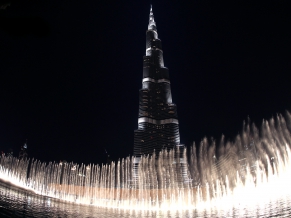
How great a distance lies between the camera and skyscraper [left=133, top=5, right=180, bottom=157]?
346 ft

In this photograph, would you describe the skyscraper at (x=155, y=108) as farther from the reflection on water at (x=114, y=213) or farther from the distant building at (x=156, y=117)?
the reflection on water at (x=114, y=213)

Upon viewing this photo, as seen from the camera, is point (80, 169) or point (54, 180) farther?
point (80, 169)

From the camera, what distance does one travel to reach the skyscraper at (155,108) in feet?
346

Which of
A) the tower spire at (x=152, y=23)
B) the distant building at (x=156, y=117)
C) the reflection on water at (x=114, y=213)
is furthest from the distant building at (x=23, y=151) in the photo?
the tower spire at (x=152, y=23)

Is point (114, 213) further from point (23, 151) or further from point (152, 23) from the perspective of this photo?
point (152, 23)

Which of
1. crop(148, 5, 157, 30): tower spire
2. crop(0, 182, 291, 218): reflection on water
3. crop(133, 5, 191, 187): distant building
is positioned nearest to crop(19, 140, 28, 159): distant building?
crop(133, 5, 191, 187): distant building

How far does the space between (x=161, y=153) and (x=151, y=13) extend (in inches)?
3366

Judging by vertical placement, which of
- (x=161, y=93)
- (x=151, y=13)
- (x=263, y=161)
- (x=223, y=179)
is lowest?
(x=223, y=179)

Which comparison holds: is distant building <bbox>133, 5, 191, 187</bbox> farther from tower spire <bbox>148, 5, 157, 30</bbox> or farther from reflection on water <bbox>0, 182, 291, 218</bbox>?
reflection on water <bbox>0, 182, 291, 218</bbox>

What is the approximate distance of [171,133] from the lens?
109812 mm

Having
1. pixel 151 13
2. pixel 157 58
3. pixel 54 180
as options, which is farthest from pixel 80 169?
pixel 151 13

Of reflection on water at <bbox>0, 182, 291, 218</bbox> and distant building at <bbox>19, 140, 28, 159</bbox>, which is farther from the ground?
distant building at <bbox>19, 140, 28, 159</bbox>

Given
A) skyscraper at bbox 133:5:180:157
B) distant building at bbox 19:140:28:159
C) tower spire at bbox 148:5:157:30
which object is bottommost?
distant building at bbox 19:140:28:159

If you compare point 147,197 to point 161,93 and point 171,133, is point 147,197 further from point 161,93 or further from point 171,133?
point 161,93
